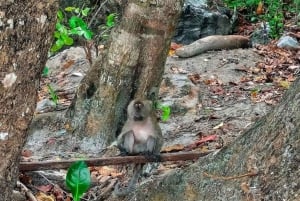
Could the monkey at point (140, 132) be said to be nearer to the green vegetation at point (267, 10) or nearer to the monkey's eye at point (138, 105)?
the monkey's eye at point (138, 105)

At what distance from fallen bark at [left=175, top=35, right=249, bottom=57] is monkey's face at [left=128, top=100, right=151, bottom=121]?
4.19 m

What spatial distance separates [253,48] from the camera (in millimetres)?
10703

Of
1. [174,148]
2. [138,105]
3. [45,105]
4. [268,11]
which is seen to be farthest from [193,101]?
[268,11]

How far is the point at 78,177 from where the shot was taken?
4387 mm

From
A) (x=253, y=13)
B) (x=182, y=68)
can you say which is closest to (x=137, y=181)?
(x=182, y=68)

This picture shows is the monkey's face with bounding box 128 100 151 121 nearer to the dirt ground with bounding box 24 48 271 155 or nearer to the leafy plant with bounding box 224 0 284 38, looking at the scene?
the dirt ground with bounding box 24 48 271 155

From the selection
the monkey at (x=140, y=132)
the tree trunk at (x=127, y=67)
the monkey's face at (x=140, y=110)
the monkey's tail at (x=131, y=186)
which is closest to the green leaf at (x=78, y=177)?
the monkey's tail at (x=131, y=186)

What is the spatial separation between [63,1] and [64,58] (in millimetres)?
2212

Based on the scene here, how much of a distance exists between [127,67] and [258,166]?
304cm

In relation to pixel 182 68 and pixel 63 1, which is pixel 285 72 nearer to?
pixel 182 68

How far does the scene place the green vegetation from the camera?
12.4 metres

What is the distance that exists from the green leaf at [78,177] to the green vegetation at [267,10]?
8409 millimetres

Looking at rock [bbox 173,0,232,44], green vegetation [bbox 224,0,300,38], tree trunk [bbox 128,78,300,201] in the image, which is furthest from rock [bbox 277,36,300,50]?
tree trunk [bbox 128,78,300,201]

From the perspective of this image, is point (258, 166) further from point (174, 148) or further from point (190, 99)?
point (190, 99)
